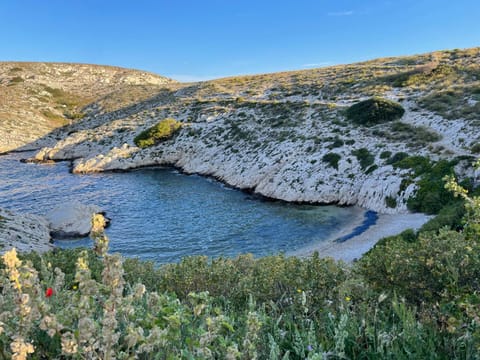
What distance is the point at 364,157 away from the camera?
3656 cm

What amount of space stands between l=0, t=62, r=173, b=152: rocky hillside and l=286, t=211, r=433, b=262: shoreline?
273 feet

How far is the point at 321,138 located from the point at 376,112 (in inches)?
330

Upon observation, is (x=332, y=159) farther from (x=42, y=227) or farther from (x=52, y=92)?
(x=52, y=92)

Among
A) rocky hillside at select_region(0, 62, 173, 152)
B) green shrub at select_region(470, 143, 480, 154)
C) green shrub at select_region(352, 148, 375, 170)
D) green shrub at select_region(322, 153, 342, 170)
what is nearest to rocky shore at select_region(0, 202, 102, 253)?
green shrub at select_region(322, 153, 342, 170)

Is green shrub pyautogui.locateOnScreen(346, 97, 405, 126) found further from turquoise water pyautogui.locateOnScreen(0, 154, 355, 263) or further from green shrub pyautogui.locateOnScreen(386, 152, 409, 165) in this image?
turquoise water pyautogui.locateOnScreen(0, 154, 355, 263)

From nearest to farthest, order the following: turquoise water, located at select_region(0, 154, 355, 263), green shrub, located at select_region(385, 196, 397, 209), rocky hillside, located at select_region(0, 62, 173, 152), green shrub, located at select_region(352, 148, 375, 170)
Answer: turquoise water, located at select_region(0, 154, 355, 263) → green shrub, located at select_region(385, 196, 397, 209) → green shrub, located at select_region(352, 148, 375, 170) → rocky hillside, located at select_region(0, 62, 173, 152)

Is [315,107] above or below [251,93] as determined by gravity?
below

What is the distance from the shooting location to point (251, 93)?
81.9 meters

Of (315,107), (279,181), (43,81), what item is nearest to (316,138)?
(279,181)

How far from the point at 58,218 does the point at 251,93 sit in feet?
194

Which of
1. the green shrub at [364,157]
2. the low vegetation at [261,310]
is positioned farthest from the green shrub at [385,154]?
the low vegetation at [261,310]

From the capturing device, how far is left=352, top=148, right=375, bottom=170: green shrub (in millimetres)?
35347

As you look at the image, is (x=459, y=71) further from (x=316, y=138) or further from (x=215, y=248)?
(x=215, y=248)

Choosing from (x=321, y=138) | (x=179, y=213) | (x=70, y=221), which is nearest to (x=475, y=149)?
(x=321, y=138)
